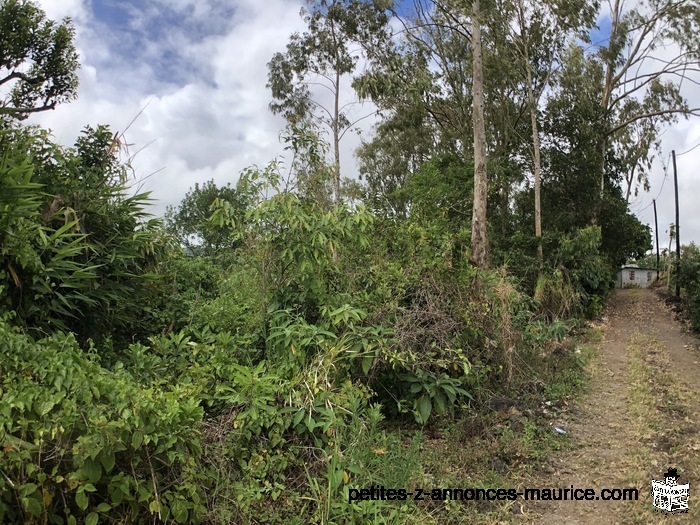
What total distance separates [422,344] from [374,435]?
1342mm

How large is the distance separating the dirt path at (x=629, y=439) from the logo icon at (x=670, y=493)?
45mm

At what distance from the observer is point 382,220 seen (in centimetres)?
666

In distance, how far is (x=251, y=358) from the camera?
4504 mm

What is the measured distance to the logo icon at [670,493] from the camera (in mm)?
3529

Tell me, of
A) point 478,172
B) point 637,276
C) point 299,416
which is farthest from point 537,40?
point 637,276

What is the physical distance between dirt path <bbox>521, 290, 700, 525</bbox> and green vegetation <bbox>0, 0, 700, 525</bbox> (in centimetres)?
33

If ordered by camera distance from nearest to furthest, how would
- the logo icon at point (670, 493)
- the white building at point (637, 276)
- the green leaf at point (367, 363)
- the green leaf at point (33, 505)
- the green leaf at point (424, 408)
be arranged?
the green leaf at point (33, 505)
the logo icon at point (670, 493)
the green leaf at point (367, 363)
the green leaf at point (424, 408)
the white building at point (637, 276)

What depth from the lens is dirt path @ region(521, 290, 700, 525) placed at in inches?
141

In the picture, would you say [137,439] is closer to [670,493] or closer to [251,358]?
[251,358]

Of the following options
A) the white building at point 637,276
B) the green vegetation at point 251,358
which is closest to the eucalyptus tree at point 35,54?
the green vegetation at point 251,358

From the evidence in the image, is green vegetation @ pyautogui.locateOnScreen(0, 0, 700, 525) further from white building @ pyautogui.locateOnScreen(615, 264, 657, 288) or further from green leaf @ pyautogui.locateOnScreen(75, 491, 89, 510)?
white building @ pyautogui.locateOnScreen(615, 264, 657, 288)

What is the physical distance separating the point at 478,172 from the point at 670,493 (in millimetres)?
6152

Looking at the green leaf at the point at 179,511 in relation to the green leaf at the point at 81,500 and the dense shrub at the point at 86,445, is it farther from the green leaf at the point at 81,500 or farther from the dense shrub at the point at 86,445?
the green leaf at the point at 81,500

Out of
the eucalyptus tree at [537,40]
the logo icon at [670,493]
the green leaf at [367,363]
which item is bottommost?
the logo icon at [670,493]
